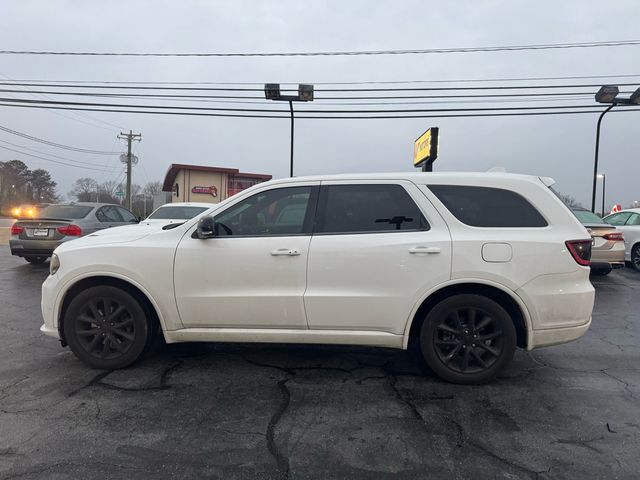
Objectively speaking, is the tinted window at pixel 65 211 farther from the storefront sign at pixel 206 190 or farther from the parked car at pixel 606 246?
the storefront sign at pixel 206 190

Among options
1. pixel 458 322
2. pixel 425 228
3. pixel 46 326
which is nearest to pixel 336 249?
pixel 425 228

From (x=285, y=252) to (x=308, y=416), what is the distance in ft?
4.24

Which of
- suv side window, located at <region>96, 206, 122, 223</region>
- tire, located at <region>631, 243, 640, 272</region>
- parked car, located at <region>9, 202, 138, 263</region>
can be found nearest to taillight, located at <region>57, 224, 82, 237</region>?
parked car, located at <region>9, 202, 138, 263</region>

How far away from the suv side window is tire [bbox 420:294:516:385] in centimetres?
900

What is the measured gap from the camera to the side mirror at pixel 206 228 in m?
3.63

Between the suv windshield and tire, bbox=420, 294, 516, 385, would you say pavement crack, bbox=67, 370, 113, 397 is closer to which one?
tire, bbox=420, 294, 516, 385

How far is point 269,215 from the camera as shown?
150 inches

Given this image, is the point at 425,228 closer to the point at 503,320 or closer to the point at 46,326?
the point at 503,320

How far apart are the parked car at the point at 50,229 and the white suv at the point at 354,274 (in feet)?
20.1

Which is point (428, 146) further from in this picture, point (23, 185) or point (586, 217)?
point (23, 185)

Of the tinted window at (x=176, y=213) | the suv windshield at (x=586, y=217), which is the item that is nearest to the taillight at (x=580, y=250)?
the suv windshield at (x=586, y=217)

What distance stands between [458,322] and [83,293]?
327 centimetres

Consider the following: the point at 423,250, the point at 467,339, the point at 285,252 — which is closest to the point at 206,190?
the point at 285,252

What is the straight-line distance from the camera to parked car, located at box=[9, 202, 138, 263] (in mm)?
9125
